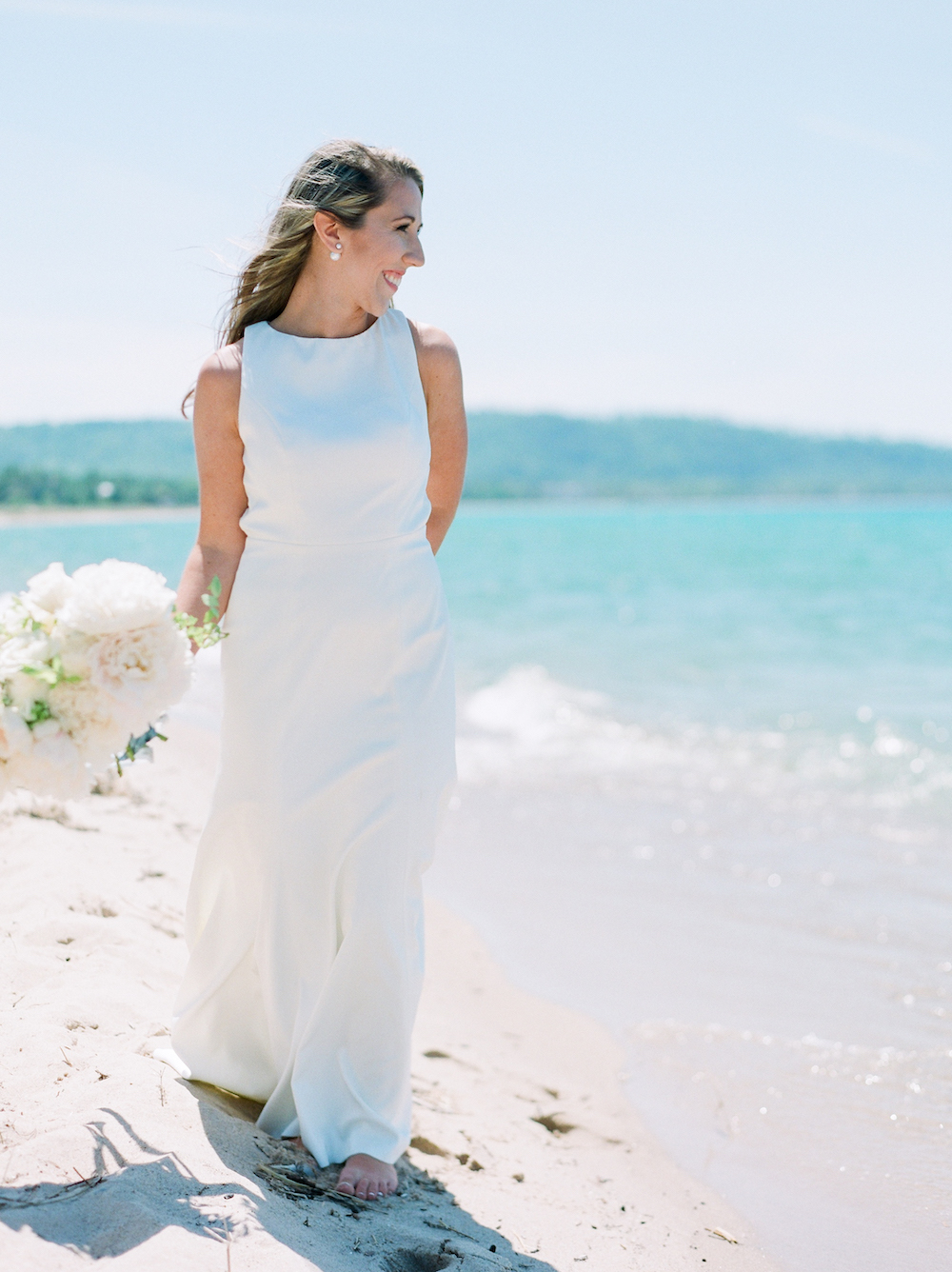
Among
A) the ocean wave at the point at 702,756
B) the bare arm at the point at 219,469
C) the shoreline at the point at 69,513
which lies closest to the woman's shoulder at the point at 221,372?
the bare arm at the point at 219,469

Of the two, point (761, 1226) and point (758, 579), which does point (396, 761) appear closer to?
point (761, 1226)

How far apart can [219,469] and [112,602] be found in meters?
0.85

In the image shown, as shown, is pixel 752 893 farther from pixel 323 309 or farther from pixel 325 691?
pixel 323 309

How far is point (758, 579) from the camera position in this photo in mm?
28438

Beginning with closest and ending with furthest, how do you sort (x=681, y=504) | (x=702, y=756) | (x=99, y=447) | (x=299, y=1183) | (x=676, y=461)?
(x=299, y=1183)
(x=702, y=756)
(x=99, y=447)
(x=676, y=461)
(x=681, y=504)

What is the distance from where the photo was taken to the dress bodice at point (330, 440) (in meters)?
2.76

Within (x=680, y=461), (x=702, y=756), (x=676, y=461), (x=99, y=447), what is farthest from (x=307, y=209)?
(x=680, y=461)

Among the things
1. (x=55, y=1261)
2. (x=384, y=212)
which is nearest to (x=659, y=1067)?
(x=55, y=1261)

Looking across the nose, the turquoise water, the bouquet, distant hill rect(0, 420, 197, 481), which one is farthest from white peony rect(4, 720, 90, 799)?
Result: distant hill rect(0, 420, 197, 481)

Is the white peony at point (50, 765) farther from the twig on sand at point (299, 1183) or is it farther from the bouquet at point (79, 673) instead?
the twig on sand at point (299, 1183)

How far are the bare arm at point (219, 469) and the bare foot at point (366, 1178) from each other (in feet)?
4.38

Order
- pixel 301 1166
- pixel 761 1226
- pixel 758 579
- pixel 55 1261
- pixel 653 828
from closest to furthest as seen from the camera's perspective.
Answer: pixel 55 1261
pixel 301 1166
pixel 761 1226
pixel 653 828
pixel 758 579

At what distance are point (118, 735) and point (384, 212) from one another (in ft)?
4.71

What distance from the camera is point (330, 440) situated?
2.75 meters
